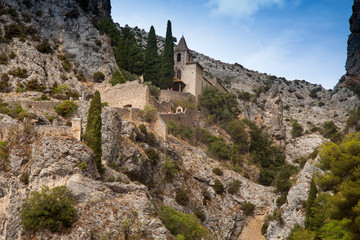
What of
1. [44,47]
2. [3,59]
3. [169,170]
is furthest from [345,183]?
[44,47]

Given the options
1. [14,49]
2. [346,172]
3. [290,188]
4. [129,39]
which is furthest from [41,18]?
[346,172]

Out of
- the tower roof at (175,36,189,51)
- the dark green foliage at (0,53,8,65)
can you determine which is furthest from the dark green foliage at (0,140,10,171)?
the tower roof at (175,36,189,51)

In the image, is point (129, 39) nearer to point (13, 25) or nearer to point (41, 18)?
point (41, 18)

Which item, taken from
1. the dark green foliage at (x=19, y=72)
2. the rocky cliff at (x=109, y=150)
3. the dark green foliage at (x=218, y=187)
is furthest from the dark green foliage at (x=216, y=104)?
the dark green foliage at (x=19, y=72)

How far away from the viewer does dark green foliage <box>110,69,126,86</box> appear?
53.6 metres

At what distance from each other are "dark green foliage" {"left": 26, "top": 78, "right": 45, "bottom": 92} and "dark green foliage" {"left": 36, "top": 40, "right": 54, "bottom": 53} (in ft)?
27.1

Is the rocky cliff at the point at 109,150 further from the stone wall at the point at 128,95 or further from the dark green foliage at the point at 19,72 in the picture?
the stone wall at the point at 128,95

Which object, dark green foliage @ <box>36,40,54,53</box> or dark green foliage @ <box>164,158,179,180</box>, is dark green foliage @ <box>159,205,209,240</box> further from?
dark green foliage @ <box>36,40,54,53</box>

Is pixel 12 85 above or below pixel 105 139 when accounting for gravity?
above

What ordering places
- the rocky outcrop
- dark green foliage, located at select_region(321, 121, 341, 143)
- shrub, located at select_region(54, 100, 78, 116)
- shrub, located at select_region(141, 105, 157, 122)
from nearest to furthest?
shrub, located at select_region(54, 100, 78, 116) → shrub, located at select_region(141, 105, 157, 122) → dark green foliage, located at select_region(321, 121, 341, 143) → the rocky outcrop

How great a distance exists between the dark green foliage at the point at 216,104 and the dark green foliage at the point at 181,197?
Result: 2154 cm

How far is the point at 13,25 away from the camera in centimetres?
5528

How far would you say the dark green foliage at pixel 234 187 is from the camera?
4484 centimetres

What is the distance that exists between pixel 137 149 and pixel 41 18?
34.9 meters
